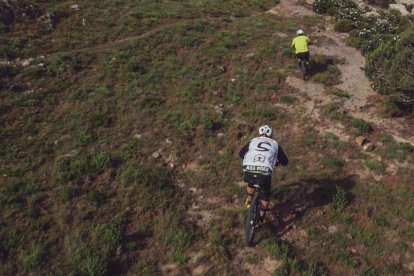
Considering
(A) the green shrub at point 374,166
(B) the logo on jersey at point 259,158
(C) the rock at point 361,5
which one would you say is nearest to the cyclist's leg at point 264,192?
(B) the logo on jersey at point 259,158

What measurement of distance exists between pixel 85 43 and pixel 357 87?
52.3 ft

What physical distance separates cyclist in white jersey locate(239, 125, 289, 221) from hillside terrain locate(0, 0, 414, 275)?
1.76m

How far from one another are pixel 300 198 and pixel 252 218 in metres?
2.80

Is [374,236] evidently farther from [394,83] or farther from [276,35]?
[276,35]

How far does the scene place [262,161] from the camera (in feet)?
34.0

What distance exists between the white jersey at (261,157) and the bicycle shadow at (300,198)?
2363 millimetres

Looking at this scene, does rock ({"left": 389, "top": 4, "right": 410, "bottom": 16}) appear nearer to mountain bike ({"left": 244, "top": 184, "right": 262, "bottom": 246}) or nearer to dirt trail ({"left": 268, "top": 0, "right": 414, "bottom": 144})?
dirt trail ({"left": 268, "top": 0, "right": 414, "bottom": 144})

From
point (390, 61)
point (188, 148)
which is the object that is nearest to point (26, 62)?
point (188, 148)

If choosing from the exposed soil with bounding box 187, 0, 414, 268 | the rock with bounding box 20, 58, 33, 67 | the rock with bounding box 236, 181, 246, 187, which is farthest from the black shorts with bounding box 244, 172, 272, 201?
the rock with bounding box 20, 58, 33, 67

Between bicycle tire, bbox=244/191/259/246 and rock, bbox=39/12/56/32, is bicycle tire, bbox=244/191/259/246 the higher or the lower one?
the lower one

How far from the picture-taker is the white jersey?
10.3 metres

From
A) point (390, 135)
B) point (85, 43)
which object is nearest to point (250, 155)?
point (390, 135)

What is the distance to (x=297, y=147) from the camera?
1574cm

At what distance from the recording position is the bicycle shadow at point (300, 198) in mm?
11930
